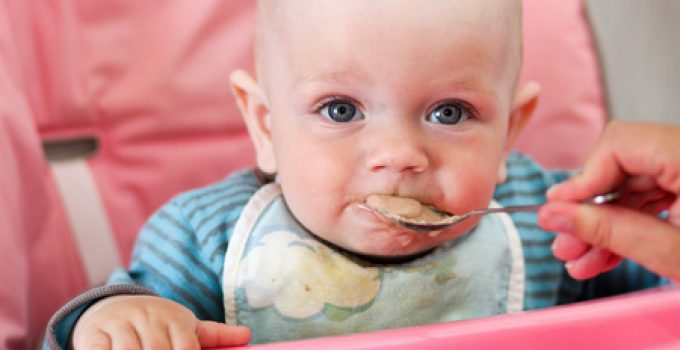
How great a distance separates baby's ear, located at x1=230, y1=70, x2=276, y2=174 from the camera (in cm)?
89

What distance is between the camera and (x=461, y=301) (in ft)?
2.93

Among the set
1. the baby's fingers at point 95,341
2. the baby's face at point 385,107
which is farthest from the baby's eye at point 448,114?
the baby's fingers at point 95,341

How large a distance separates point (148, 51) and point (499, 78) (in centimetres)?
51

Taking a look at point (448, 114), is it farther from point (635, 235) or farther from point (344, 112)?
point (635, 235)

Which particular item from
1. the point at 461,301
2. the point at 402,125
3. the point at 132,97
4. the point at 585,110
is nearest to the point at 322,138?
the point at 402,125


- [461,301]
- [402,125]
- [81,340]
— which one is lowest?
[461,301]

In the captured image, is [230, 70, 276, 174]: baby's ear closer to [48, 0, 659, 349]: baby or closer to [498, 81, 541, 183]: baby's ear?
[48, 0, 659, 349]: baby

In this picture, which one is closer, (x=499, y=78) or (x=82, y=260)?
(x=499, y=78)

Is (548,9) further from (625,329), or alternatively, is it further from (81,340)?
(81,340)

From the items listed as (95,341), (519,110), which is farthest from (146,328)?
(519,110)

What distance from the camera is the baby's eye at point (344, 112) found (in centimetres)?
78

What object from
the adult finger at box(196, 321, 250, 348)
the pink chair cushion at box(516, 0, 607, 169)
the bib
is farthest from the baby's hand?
the pink chair cushion at box(516, 0, 607, 169)

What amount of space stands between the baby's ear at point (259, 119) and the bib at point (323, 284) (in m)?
0.03

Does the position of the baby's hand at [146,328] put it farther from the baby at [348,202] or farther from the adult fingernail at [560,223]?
the adult fingernail at [560,223]
